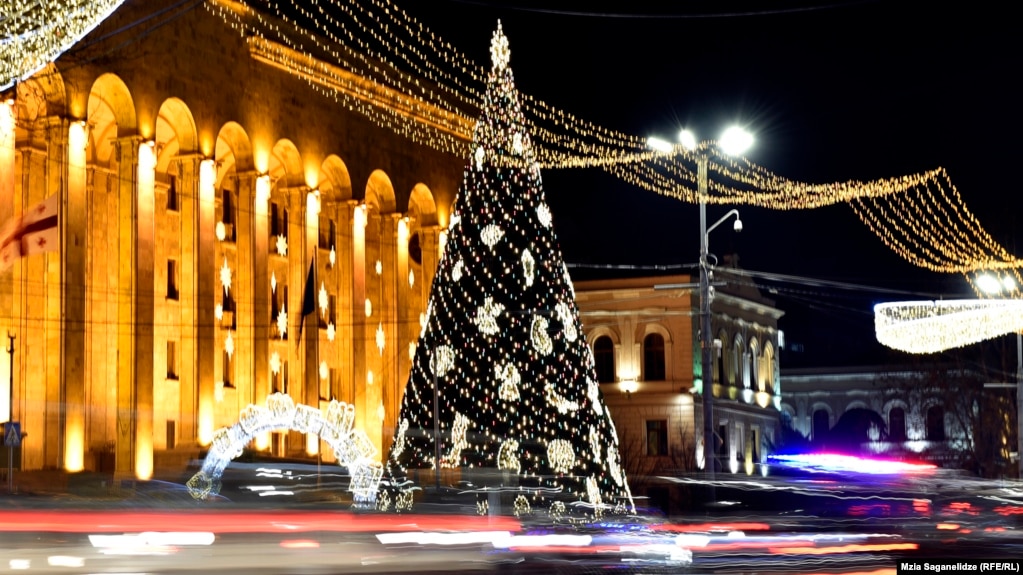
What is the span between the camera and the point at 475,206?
32281 millimetres

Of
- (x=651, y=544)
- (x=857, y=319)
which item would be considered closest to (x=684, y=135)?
(x=651, y=544)

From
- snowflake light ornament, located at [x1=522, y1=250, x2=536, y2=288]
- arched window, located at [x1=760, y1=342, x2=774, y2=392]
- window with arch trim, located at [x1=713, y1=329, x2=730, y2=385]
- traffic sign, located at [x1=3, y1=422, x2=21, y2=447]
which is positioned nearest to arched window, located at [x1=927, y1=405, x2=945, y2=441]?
arched window, located at [x1=760, y1=342, x2=774, y2=392]

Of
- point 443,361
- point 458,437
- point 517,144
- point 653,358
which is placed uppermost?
point 517,144

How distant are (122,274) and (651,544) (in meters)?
26.0

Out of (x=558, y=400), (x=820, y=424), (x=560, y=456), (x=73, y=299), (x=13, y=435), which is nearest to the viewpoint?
(x=560, y=456)

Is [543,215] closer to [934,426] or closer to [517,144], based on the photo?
[517,144]

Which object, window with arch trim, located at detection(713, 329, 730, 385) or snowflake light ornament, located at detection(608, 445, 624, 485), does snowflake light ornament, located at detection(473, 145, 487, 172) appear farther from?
window with arch trim, located at detection(713, 329, 730, 385)

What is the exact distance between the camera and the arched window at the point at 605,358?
62.2 metres

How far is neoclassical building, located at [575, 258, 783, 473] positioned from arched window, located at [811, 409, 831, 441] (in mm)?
20490

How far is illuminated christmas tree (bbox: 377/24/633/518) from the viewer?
102 ft

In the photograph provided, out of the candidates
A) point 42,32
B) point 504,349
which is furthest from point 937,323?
point 42,32

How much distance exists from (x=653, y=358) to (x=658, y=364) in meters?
0.31

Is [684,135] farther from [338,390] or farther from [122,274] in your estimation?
[338,390]

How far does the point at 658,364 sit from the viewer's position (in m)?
61.2
